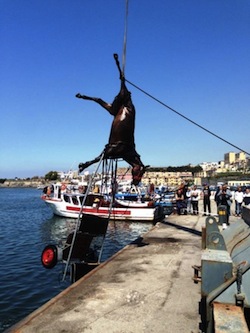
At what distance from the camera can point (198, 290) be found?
6.30 metres

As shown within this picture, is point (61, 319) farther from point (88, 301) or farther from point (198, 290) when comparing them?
point (198, 290)

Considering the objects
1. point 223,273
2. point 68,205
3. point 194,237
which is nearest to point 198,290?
point 223,273

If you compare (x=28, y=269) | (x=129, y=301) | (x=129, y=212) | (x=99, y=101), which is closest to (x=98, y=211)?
(x=129, y=212)

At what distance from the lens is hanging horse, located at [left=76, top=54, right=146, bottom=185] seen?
332 inches

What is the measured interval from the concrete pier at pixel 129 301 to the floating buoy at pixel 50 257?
1140 mm

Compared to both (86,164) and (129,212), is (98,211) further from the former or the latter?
(86,164)

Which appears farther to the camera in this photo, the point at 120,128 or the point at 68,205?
the point at 68,205

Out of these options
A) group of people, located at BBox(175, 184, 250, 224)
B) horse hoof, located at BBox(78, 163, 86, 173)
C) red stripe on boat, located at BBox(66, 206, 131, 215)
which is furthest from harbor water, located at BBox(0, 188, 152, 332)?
group of people, located at BBox(175, 184, 250, 224)

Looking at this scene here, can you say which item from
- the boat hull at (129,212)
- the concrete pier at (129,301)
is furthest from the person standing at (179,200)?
the concrete pier at (129,301)

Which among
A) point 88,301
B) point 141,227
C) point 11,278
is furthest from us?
point 141,227

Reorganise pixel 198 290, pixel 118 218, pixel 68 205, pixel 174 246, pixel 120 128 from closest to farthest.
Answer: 1. pixel 198 290
2. pixel 120 128
3. pixel 174 246
4. pixel 118 218
5. pixel 68 205

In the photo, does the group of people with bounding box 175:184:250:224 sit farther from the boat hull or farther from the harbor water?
the boat hull

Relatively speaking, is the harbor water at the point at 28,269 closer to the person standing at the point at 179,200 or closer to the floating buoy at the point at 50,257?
the floating buoy at the point at 50,257

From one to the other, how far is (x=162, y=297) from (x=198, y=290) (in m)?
0.84
